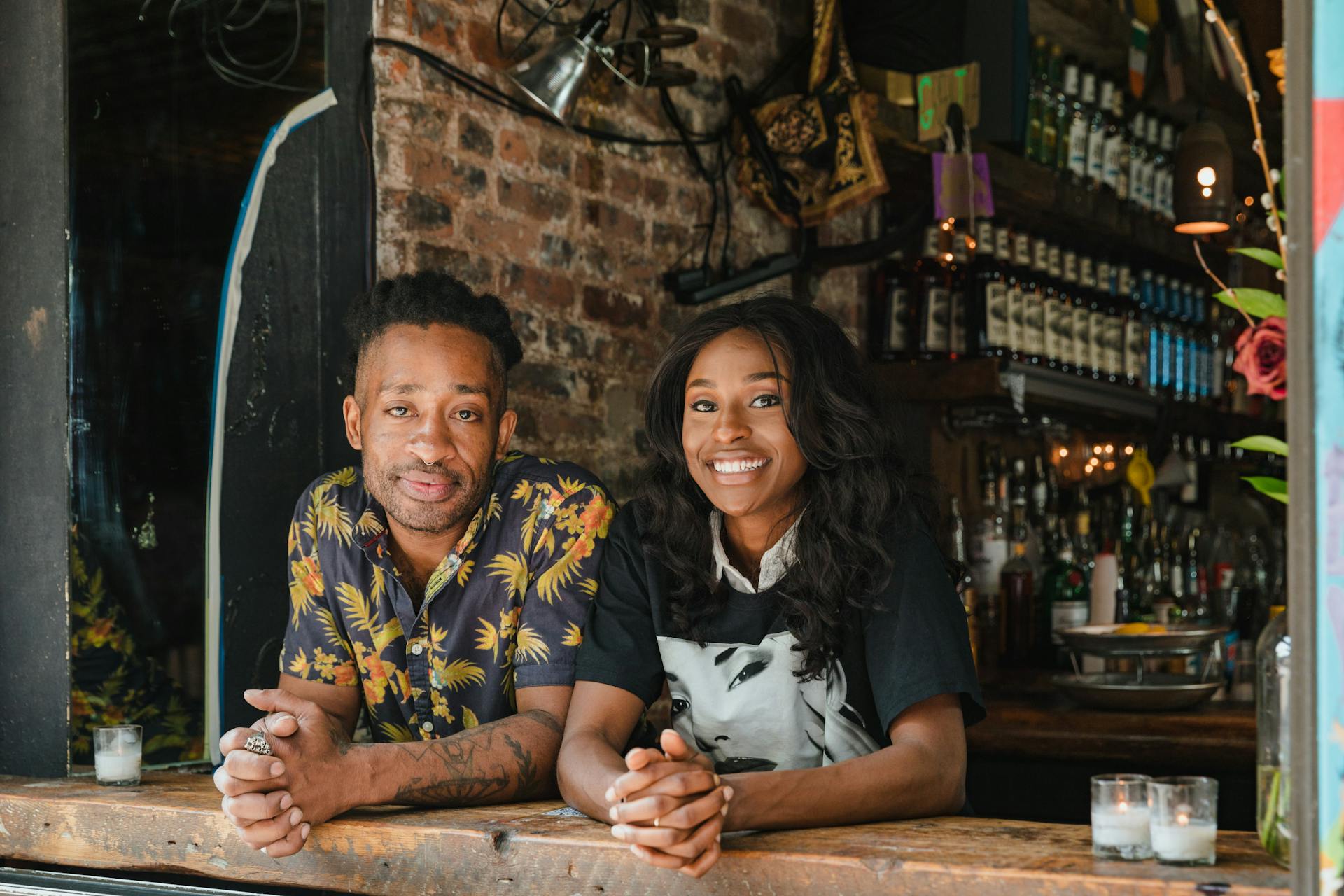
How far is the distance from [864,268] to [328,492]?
2449 mm

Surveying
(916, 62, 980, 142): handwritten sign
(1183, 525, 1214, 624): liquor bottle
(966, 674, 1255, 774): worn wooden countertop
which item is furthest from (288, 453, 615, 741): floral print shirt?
(1183, 525, 1214, 624): liquor bottle

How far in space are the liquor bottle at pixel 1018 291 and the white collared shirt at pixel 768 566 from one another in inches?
95.0

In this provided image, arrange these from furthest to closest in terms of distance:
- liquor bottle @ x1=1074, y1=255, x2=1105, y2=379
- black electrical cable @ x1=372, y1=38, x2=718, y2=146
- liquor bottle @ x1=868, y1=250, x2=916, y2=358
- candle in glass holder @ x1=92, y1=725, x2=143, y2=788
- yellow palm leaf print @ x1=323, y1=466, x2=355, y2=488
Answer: liquor bottle @ x1=1074, y1=255, x2=1105, y2=379 < liquor bottle @ x1=868, y1=250, x2=916, y2=358 < black electrical cable @ x1=372, y1=38, x2=718, y2=146 < yellow palm leaf print @ x1=323, y1=466, x2=355, y2=488 < candle in glass holder @ x1=92, y1=725, x2=143, y2=788

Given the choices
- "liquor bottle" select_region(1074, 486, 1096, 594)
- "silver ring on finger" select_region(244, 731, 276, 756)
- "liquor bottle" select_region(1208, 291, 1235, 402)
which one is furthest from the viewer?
"liquor bottle" select_region(1208, 291, 1235, 402)

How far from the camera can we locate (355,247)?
2.70 meters

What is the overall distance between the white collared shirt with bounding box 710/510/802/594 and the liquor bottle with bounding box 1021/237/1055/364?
2579 mm

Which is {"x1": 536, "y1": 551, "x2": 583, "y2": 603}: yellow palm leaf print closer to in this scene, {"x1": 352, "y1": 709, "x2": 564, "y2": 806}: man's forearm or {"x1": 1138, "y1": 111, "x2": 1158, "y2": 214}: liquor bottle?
{"x1": 352, "y1": 709, "x2": 564, "y2": 806}: man's forearm

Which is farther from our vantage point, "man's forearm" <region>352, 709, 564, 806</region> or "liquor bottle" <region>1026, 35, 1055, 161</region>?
"liquor bottle" <region>1026, 35, 1055, 161</region>

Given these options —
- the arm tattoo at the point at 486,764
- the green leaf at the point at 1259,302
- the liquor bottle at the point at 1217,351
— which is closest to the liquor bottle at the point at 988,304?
the liquor bottle at the point at 1217,351

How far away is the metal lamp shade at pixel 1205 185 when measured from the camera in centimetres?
349

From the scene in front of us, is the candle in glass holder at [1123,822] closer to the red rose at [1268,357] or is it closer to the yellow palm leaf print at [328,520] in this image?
the red rose at [1268,357]

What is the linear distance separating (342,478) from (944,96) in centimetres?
209

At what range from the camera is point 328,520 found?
2.28m

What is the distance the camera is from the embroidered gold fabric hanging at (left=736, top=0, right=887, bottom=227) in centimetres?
358
